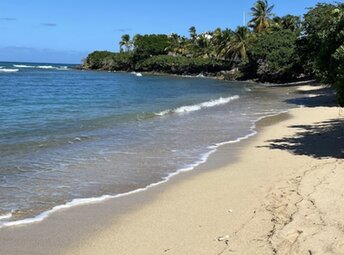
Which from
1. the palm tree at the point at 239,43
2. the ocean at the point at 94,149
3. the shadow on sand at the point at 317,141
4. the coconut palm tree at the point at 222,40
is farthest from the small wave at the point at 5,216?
the coconut palm tree at the point at 222,40

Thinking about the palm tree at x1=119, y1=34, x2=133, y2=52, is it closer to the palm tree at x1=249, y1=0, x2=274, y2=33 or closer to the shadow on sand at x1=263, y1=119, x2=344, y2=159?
the palm tree at x1=249, y1=0, x2=274, y2=33

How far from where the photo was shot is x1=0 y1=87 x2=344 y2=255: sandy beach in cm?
576

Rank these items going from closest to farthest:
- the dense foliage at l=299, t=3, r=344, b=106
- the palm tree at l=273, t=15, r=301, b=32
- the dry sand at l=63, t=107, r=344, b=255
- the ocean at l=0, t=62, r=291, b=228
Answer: the dry sand at l=63, t=107, r=344, b=255, the ocean at l=0, t=62, r=291, b=228, the dense foliage at l=299, t=3, r=344, b=106, the palm tree at l=273, t=15, r=301, b=32

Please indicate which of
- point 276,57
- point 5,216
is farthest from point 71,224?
point 276,57

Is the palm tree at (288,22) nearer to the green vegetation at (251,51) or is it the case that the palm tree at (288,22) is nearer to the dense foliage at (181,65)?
the green vegetation at (251,51)

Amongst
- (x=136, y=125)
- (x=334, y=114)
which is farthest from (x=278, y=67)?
(x=136, y=125)

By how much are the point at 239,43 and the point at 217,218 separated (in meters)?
67.7

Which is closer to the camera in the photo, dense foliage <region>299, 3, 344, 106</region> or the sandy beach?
the sandy beach

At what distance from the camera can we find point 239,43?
72312 millimetres

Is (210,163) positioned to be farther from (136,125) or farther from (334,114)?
(334,114)

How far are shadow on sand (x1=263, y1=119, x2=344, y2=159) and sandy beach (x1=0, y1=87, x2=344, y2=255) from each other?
28.4 inches

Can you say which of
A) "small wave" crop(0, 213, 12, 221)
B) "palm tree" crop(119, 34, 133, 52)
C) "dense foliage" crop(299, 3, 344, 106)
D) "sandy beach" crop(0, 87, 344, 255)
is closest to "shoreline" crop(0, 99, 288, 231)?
"small wave" crop(0, 213, 12, 221)

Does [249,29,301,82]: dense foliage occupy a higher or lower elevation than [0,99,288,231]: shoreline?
higher

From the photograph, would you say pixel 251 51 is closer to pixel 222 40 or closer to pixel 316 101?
pixel 222 40
